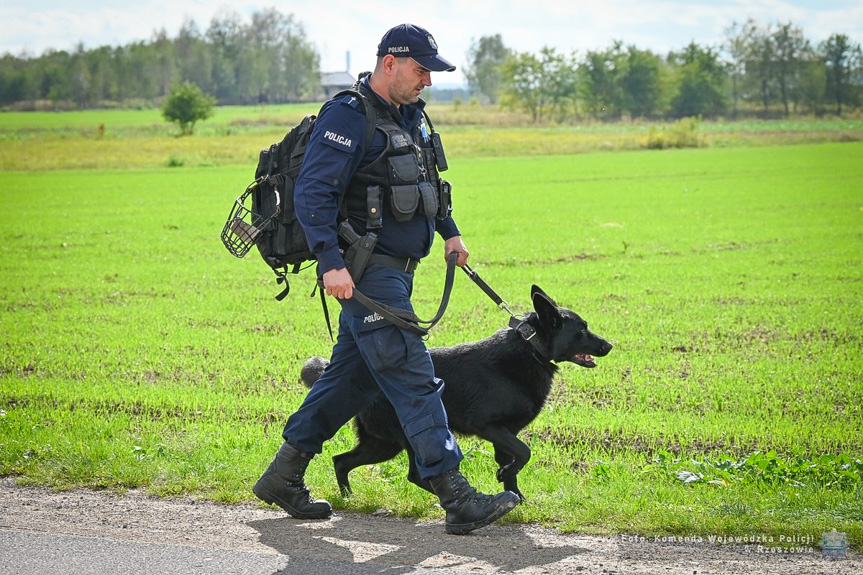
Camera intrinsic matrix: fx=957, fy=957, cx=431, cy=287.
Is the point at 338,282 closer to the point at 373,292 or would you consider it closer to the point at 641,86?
the point at 373,292

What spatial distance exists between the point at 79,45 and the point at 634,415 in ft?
491

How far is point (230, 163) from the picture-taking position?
169 ft

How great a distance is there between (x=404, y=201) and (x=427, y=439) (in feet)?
3.89

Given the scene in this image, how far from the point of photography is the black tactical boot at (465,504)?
4703mm

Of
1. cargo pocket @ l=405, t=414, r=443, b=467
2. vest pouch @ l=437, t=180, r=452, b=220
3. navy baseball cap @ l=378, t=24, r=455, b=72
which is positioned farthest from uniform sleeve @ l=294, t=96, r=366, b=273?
cargo pocket @ l=405, t=414, r=443, b=467

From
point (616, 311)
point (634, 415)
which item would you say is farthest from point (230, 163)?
point (634, 415)

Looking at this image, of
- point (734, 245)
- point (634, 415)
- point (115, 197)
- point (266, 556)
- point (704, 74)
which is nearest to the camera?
point (266, 556)

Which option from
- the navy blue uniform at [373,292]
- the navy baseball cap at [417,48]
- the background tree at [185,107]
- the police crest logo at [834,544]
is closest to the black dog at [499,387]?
the navy blue uniform at [373,292]

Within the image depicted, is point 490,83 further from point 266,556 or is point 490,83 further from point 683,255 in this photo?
point 266,556

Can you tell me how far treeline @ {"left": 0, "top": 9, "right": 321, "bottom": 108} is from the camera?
118312mm

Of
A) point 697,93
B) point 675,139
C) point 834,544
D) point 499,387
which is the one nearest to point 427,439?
point 499,387

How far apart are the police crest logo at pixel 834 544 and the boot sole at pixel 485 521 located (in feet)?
4.73

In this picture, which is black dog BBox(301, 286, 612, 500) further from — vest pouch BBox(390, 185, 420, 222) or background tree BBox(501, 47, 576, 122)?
background tree BBox(501, 47, 576, 122)

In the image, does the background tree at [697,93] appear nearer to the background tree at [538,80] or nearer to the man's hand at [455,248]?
the background tree at [538,80]
